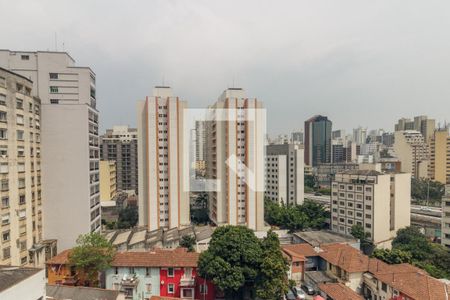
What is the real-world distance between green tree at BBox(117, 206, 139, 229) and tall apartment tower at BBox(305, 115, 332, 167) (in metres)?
33.9

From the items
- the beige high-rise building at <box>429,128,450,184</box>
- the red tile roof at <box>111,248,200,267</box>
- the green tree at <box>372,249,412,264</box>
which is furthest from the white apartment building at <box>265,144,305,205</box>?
the beige high-rise building at <box>429,128,450,184</box>

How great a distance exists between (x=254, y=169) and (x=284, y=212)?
330 centimetres

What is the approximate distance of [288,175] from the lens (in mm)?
22219

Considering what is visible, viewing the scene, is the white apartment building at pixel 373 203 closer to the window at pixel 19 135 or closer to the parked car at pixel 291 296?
the parked car at pixel 291 296

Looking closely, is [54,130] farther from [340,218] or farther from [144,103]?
[340,218]

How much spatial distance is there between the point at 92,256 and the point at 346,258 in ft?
26.1

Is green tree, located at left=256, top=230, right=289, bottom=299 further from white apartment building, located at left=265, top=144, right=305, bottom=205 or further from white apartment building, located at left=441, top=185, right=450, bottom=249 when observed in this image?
white apartment building, located at left=265, top=144, right=305, bottom=205

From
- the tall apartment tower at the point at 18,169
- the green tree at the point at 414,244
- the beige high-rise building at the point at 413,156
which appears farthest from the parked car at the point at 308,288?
the beige high-rise building at the point at 413,156

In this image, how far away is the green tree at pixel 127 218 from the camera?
55.2 ft

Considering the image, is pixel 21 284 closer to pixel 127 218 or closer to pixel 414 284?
pixel 414 284

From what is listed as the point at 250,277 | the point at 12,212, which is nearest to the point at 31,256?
the point at 12,212

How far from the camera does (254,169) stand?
15.8m

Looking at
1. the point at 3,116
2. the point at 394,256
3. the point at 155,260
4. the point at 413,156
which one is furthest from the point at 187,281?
the point at 413,156

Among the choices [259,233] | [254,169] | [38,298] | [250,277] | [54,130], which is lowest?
[259,233]
